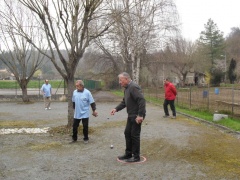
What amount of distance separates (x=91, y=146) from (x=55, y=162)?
159 centimetres

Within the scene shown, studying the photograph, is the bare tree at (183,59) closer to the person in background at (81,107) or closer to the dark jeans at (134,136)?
the person in background at (81,107)

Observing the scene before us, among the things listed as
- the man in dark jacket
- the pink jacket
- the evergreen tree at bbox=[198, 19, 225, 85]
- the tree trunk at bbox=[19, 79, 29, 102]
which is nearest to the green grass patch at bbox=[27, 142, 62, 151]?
the man in dark jacket

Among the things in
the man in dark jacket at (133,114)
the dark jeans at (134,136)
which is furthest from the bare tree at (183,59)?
the dark jeans at (134,136)

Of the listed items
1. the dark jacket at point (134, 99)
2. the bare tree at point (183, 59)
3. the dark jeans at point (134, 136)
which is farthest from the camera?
the bare tree at point (183, 59)

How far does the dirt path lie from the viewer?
5203mm

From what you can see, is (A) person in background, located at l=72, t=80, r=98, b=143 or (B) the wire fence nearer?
(A) person in background, located at l=72, t=80, r=98, b=143

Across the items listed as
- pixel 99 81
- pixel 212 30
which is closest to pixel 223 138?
pixel 99 81

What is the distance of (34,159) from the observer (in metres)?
6.19

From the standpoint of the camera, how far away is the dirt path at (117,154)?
520cm

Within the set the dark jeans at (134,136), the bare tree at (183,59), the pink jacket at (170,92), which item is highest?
the bare tree at (183,59)

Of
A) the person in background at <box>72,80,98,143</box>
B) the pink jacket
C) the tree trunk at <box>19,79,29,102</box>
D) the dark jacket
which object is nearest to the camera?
the dark jacket

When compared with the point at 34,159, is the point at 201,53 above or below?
above

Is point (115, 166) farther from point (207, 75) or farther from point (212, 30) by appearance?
point (212, 30)

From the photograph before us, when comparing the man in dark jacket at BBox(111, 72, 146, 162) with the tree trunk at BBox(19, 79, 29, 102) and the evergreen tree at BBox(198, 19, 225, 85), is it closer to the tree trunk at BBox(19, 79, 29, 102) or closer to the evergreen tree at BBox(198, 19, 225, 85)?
the tree trunk at BBox(19, 79, 29, 102)
